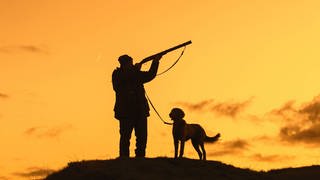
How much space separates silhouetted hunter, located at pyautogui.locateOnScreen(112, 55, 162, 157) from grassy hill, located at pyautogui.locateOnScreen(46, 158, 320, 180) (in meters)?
0.95

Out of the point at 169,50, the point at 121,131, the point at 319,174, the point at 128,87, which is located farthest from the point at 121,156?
the point at 319,174

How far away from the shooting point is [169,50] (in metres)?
22.4

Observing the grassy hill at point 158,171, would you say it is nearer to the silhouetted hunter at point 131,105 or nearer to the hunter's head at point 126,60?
the silhouetted hunter at point 131,105

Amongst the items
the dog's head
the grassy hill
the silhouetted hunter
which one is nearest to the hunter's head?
the silhouetted hunter

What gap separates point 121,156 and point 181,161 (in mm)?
1914

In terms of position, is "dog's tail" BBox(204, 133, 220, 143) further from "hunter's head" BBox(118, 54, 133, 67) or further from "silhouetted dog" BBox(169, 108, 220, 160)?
"hunter's head" BBox(118, 54, 133, 67)

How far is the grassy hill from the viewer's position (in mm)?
19359

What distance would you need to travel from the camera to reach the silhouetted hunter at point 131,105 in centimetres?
2123

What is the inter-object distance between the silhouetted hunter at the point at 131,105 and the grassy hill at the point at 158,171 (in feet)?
3.10

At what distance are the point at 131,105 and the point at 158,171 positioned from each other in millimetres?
2561

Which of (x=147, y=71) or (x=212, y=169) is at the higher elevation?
(x=147, y=71)

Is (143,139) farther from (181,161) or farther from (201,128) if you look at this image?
(201,128)

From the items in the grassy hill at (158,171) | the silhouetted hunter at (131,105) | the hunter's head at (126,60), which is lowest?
the grassy hill at (158,171)

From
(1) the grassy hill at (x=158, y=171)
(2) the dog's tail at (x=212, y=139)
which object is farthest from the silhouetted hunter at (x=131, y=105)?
(2) the dog's tail at (x=212, y=139)
